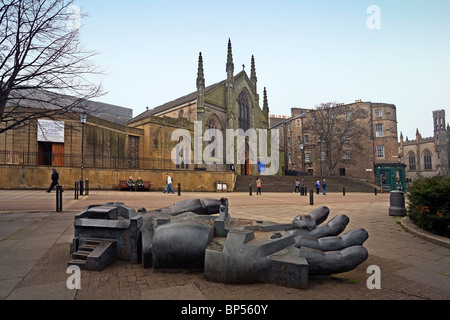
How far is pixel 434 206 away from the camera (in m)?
5.46

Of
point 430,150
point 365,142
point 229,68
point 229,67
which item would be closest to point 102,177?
point 229,68

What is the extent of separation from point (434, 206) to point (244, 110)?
39.3m

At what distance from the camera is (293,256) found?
273cm

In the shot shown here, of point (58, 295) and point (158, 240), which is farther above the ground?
point (158, 240)

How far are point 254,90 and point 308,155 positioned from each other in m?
16.7

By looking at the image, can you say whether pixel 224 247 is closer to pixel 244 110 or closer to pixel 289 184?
pixel 289 184

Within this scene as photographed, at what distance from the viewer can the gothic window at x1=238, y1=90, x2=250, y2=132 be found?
42.7m

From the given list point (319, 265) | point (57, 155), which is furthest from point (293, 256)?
point (57, 155)

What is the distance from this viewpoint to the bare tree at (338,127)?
138 ft

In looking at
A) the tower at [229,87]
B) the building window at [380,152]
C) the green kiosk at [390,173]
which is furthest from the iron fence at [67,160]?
the building window at [380,152]

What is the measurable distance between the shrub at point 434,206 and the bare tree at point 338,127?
37769mm
